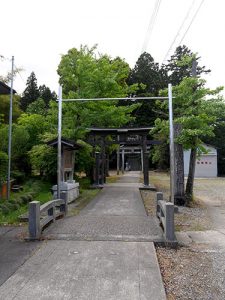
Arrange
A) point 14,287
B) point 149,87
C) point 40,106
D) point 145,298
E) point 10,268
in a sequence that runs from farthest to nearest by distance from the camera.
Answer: point 149,87, point 40,106, point 10,268, point 14,287, point 145,298

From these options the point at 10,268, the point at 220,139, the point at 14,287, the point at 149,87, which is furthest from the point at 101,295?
the point at 220,139

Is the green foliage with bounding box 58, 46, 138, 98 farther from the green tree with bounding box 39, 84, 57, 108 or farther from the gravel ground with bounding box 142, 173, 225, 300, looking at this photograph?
the green tree with bounding box 39, 84, 57, 108

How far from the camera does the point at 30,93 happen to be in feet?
150

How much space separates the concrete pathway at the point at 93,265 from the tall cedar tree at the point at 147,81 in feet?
102

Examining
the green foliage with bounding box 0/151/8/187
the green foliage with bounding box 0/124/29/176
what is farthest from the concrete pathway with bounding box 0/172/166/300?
the green foliage with bounding box 0/124/29/176

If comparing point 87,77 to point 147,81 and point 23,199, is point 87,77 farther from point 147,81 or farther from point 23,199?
point 147,81

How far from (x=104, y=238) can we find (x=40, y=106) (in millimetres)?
24653

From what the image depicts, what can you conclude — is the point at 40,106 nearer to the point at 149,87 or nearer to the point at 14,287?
the point at 149,87

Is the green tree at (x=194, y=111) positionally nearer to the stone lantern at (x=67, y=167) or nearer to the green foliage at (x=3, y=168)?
the stone lantern at (x=67, y=167)

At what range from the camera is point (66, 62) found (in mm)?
18062

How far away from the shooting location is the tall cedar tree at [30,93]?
4462cm

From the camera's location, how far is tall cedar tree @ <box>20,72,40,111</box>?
146 feet

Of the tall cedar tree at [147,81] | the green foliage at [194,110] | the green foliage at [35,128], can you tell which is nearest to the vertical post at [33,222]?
the green foliage at [194,110]

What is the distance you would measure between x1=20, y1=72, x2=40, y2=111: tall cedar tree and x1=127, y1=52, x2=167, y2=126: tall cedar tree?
1430 cm
